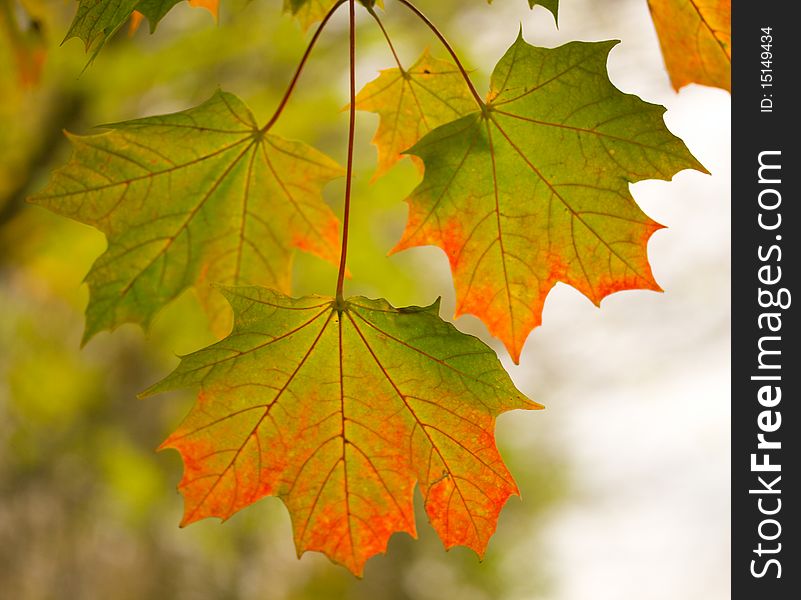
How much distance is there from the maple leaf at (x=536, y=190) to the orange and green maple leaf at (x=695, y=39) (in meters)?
0.18

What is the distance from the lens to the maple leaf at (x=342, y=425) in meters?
0.58

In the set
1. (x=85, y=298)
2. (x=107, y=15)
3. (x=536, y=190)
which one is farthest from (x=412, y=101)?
(x=85, y=298)

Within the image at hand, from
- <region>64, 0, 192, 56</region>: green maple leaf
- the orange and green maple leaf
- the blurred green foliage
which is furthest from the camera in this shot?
the blurred green foliage

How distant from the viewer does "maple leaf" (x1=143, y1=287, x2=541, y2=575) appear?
58 cm

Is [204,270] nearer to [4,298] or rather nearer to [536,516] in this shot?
[4,298]

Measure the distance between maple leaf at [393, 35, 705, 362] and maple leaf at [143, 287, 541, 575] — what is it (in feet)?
0.28

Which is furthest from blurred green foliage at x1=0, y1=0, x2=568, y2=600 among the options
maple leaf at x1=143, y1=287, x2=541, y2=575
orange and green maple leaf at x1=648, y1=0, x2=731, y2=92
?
orange and green maple leaf at x1=648, y1=0, x2=731, y2=92

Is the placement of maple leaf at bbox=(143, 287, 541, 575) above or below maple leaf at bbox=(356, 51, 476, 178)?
below

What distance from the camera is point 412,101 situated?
30.6 inches

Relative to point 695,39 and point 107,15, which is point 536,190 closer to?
point 695,39

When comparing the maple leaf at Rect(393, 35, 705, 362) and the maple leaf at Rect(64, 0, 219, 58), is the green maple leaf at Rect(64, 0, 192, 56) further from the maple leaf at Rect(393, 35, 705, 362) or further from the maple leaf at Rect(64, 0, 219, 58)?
the maple leaf at Rect(393, 35, 705, 362)

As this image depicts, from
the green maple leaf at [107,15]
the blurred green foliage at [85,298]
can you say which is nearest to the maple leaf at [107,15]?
the green maple leaf at [107,15]

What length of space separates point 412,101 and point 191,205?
0.26m

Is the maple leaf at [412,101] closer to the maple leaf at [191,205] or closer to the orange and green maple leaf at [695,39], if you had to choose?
the maple leaf at [191,205]
